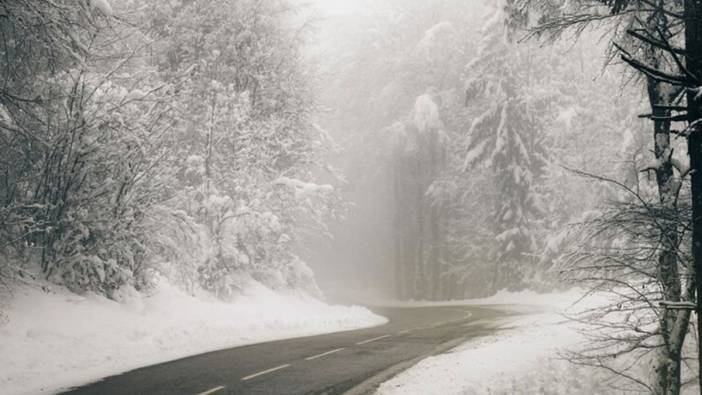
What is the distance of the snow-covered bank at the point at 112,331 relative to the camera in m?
9.80

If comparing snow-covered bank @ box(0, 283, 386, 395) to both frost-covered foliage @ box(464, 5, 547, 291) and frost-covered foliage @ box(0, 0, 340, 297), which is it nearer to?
frost-covered foliage @ box(0, 0, 340, 297)

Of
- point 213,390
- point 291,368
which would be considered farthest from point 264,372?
point 213,390

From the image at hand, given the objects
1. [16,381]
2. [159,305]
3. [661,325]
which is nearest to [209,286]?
[159,305]

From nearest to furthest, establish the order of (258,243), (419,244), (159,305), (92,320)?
1. (92,320)
2. (159,305)
3. (258,243)
4. (419,244)

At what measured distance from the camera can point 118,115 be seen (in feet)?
45.6

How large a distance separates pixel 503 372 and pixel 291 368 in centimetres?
373

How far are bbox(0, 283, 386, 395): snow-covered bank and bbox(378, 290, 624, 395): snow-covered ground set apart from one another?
199 inches

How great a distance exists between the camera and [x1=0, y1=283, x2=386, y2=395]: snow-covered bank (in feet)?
32.2

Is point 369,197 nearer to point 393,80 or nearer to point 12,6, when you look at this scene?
point 393,80

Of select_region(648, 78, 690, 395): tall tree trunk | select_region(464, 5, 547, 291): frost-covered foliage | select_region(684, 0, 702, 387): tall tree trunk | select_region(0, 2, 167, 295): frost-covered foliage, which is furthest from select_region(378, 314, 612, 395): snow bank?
select_region(464, 5, 547, 291): frost-covered foliage

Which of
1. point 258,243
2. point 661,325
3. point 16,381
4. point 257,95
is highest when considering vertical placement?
point 257,95

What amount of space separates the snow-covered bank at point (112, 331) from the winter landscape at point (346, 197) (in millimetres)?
70

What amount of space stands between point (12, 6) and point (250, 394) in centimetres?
718

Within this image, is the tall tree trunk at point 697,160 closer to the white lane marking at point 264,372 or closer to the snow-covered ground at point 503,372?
the snow-covered ground at point 503,372
